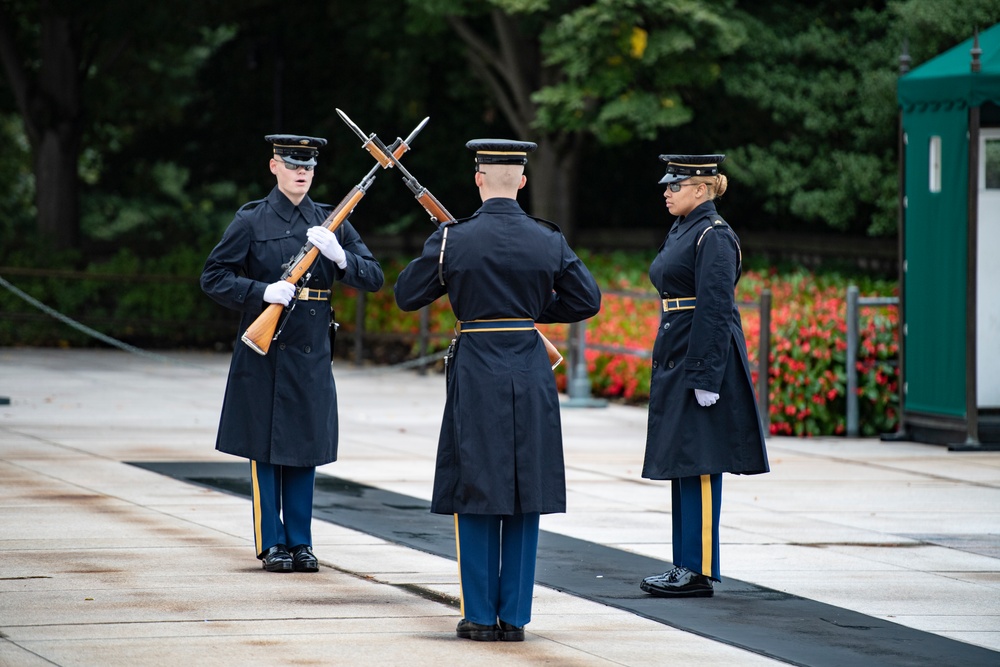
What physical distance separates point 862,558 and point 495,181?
10.3 ft

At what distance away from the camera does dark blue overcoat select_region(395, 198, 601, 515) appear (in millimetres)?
6020

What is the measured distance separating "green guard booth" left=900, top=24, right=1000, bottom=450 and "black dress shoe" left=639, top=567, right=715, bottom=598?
5899 mm

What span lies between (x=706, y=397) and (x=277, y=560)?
206 centimetres

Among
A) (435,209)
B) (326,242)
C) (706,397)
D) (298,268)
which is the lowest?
(706,397)

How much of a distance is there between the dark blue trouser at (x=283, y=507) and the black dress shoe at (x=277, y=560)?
0.03 m

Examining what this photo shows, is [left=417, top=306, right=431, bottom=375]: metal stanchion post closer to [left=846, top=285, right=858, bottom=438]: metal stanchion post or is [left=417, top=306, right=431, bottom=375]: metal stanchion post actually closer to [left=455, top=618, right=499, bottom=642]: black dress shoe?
[left=846, top=285, right=858, bottom=438]: metal stanchion post

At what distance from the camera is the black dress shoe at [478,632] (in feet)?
19.7

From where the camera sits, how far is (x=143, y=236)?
28.4 m

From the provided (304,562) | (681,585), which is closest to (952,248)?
(681,585)

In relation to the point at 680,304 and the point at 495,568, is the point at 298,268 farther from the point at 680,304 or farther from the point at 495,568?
the point at 495,568

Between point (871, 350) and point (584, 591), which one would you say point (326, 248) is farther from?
point (871, 350)

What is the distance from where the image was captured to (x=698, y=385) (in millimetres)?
6965

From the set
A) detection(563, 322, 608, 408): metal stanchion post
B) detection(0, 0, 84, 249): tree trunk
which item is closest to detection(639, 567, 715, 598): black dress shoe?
detection(563, 322, 608, 408): metal stanchion post

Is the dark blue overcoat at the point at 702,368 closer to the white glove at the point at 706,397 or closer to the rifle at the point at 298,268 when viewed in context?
the white glove at the point at 706,397
